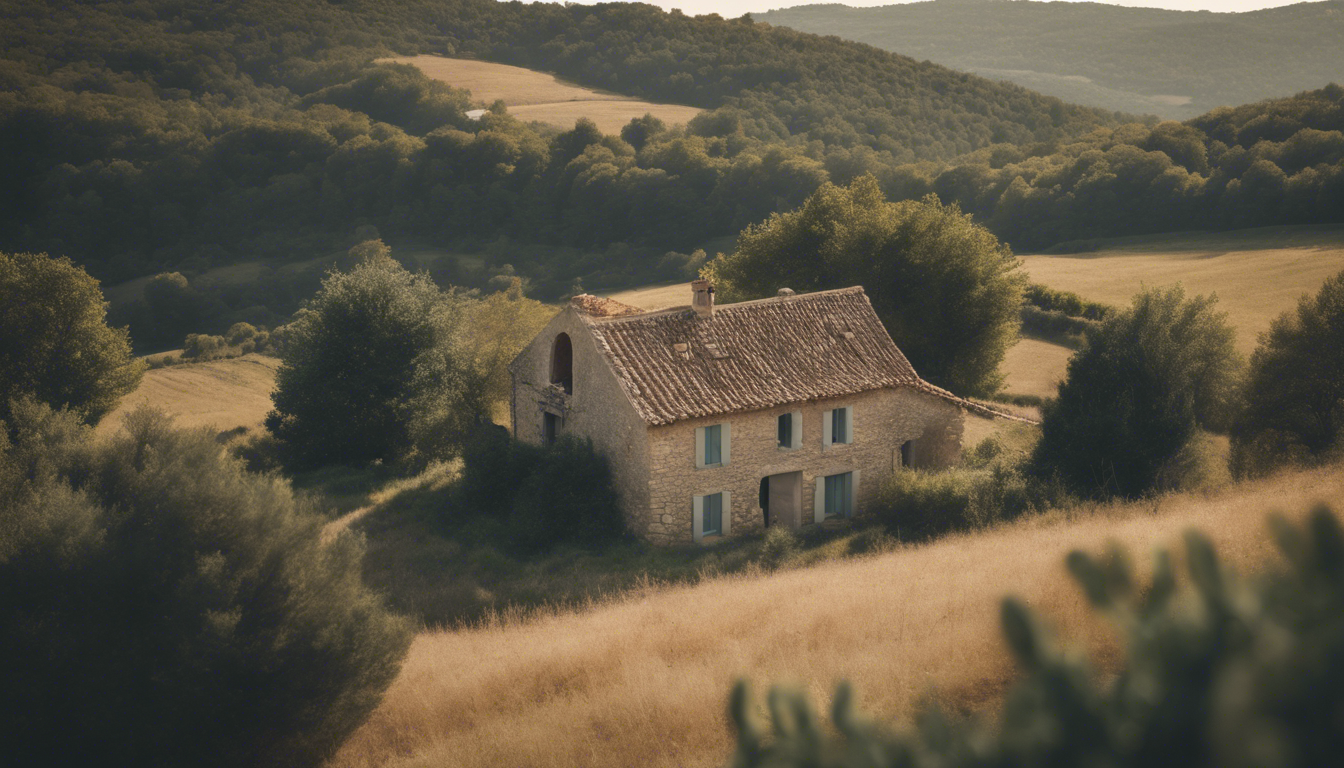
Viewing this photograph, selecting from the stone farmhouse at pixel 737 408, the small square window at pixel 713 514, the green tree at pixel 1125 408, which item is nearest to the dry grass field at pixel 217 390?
the stone farmhouse at pixel 737 408

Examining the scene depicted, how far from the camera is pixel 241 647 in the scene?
1000 centimetres

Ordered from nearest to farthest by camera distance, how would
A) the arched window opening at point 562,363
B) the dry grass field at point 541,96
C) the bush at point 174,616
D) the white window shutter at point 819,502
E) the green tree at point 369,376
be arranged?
the bush at point 174,616, the white window shutter at point 819,502, the arched window opening at point 562,363, the green tree at point 369,376, the dry grass field at point 541,96

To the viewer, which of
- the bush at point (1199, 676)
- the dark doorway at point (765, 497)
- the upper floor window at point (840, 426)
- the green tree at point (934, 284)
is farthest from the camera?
the green tree at point (934, 284)

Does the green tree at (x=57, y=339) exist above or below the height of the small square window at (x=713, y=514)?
above

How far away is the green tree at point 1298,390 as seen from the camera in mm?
24094

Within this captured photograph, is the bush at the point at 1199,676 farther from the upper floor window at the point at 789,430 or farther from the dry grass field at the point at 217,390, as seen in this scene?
the dry grass field at the point at 217,390

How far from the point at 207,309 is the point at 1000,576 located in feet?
268

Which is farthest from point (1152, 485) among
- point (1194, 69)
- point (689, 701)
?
point (1194, 69)

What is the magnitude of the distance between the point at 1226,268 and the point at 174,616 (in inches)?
2391

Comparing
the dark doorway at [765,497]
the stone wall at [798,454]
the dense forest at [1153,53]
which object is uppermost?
the dense forest at [1153,53]

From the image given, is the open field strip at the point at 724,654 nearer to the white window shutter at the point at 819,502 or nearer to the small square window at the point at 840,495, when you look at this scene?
the white window shutter at the point at 819,502

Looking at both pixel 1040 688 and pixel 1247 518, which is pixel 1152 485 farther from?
pixel 1040 688

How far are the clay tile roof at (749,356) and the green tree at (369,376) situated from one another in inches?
473

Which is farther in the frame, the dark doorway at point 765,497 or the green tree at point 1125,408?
the dark doorway at point 765,497
